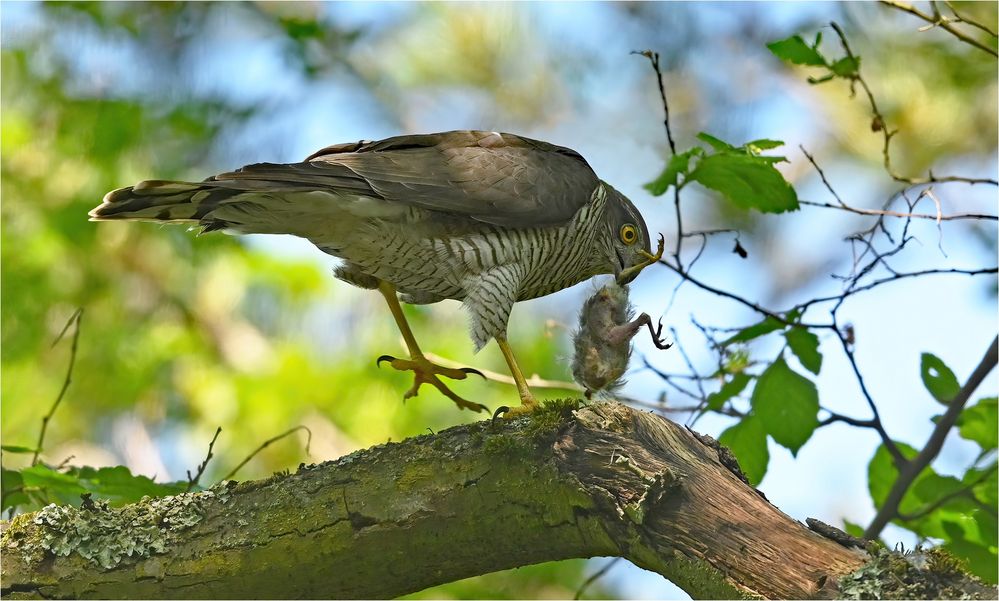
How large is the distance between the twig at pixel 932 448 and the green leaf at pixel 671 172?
4.90 feet

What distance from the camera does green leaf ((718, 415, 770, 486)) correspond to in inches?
156

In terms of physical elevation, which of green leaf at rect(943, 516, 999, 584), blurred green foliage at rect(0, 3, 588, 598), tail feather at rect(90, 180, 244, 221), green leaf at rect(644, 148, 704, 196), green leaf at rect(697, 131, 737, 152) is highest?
blurred green foliage at rect(0, 3, 588, 598)

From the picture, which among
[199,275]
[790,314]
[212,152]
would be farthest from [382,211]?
[199,275]

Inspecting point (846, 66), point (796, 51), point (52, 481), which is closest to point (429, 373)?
point (52, 481)

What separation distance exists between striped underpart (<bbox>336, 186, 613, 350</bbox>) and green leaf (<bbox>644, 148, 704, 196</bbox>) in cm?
72

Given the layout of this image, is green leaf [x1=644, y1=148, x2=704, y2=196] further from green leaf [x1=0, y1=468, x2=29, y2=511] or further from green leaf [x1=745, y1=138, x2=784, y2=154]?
green leaf [x1=0, y1=468, x2=29, y2=511]

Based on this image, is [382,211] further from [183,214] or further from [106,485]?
[106,485]

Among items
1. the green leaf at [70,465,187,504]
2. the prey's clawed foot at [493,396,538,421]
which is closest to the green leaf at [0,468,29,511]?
the green leaf at [70,465,187,504]

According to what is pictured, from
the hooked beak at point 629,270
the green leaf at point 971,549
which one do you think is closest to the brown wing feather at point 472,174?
the hooked beak at point 629,270

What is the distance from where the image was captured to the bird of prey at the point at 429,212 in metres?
3.81

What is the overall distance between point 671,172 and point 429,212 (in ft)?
3.51

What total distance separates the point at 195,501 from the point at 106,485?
0.54 meters

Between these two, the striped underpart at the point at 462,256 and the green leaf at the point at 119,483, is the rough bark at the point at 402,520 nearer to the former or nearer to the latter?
the green leaf at the point at 119,483

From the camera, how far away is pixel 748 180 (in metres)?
3.74
